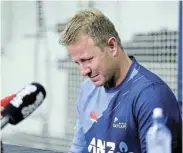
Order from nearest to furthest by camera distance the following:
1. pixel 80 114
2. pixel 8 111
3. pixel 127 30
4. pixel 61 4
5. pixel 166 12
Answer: pixel 8 111 → pixel 80 114 → pixel 166 12 → pixel 127 30 → pixel 61 4

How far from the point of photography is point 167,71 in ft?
8.05

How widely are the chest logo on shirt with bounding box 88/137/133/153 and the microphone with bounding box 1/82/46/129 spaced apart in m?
0.28

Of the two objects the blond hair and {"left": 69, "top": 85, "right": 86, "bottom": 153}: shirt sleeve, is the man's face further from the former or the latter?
{"left": 69, "top": 85, "right": 86, "bottom": 153}: shirt sleeve

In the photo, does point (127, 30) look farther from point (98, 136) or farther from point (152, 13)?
point (98, 136)

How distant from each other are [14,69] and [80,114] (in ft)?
5.84

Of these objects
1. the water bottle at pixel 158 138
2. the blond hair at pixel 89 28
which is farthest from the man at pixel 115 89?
the water bottle at pixel 158 138

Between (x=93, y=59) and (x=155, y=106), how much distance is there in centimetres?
23

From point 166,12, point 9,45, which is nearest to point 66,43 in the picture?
point 166,12

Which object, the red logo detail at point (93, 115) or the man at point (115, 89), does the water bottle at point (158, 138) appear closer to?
the man at point (115, 89)

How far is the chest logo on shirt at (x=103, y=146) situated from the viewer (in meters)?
1.24

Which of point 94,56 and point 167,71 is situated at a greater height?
point 94,56

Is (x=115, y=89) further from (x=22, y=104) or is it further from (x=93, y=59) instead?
(x=22, y=104)

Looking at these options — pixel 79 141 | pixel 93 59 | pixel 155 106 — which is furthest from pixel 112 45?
pixel 79 141

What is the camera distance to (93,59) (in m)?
1.23
